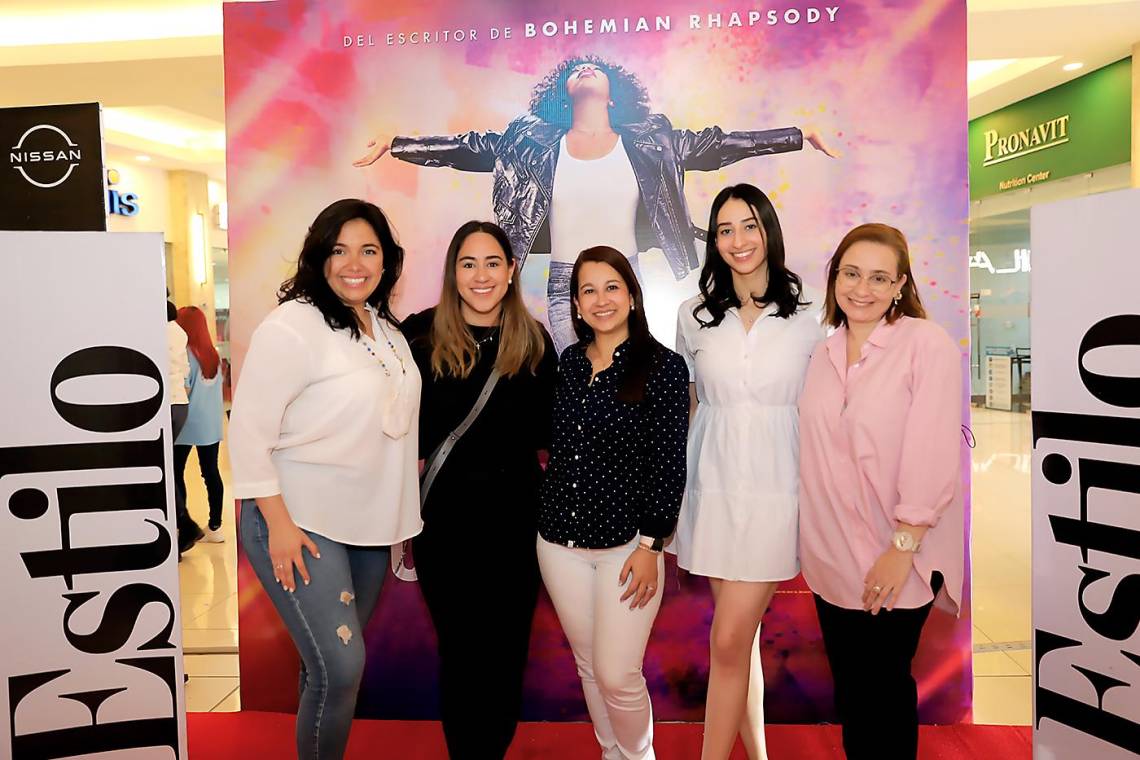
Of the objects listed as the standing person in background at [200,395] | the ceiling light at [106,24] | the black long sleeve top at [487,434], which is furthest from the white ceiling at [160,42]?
the black long sleeve top at [487,434]

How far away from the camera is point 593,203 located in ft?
9.54

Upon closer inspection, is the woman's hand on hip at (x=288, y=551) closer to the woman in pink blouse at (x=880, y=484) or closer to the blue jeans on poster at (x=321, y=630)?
the blue jeans on poster at (x=321, y=630)

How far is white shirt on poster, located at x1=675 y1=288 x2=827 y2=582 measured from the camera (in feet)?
6.97

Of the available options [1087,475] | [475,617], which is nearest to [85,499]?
[475,617]

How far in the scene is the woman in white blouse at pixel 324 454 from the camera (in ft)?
6.45

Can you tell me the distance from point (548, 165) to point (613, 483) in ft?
4.45

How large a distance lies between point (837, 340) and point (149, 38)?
5.37 metres

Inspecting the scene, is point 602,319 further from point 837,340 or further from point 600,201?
point 600,201

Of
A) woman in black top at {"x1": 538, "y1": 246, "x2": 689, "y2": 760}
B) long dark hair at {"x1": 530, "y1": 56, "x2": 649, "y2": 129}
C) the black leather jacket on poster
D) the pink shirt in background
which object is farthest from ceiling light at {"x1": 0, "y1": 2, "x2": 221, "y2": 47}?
the pink shirt in background

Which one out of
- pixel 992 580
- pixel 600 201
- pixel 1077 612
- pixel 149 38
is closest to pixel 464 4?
pixel 600 201

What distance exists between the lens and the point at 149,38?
5352mm

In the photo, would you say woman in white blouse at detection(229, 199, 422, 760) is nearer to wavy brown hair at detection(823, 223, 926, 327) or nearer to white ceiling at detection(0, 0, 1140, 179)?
wavy brown hair at detection(823, 223, 926, 327)

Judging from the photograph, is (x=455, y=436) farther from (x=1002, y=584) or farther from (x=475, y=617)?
(x=1002, y=584)

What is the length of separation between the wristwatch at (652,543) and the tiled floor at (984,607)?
1.82 meters
